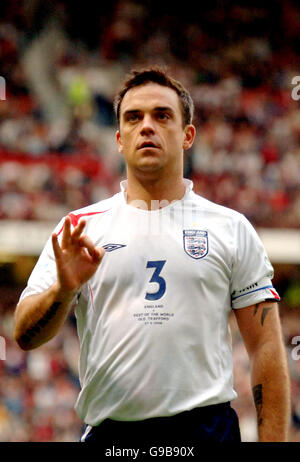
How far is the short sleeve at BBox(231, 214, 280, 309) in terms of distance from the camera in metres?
3.38

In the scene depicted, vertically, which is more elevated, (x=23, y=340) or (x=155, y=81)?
(x=155, y=81)

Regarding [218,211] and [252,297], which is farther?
[218,211]

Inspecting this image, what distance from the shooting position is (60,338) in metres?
11.7

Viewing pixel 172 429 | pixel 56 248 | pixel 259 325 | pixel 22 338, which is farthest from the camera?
pixel 259 325

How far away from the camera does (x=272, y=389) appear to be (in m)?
3.30

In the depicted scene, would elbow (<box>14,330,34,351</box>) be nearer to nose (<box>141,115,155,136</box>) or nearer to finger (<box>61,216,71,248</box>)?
finger (<box>61,216,71,248</box>)

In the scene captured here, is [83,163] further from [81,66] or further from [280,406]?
[280,406]

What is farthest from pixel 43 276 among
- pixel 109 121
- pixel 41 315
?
pixel 109 121

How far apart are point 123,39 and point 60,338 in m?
7.19

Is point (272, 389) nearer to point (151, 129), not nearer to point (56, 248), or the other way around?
point (56, 248)

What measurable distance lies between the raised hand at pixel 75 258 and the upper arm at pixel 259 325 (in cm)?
78

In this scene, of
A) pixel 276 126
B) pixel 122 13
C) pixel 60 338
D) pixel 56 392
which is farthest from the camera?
pixel 122 13

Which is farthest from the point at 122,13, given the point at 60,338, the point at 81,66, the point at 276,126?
the point at 60,338

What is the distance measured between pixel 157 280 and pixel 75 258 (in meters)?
0.42
